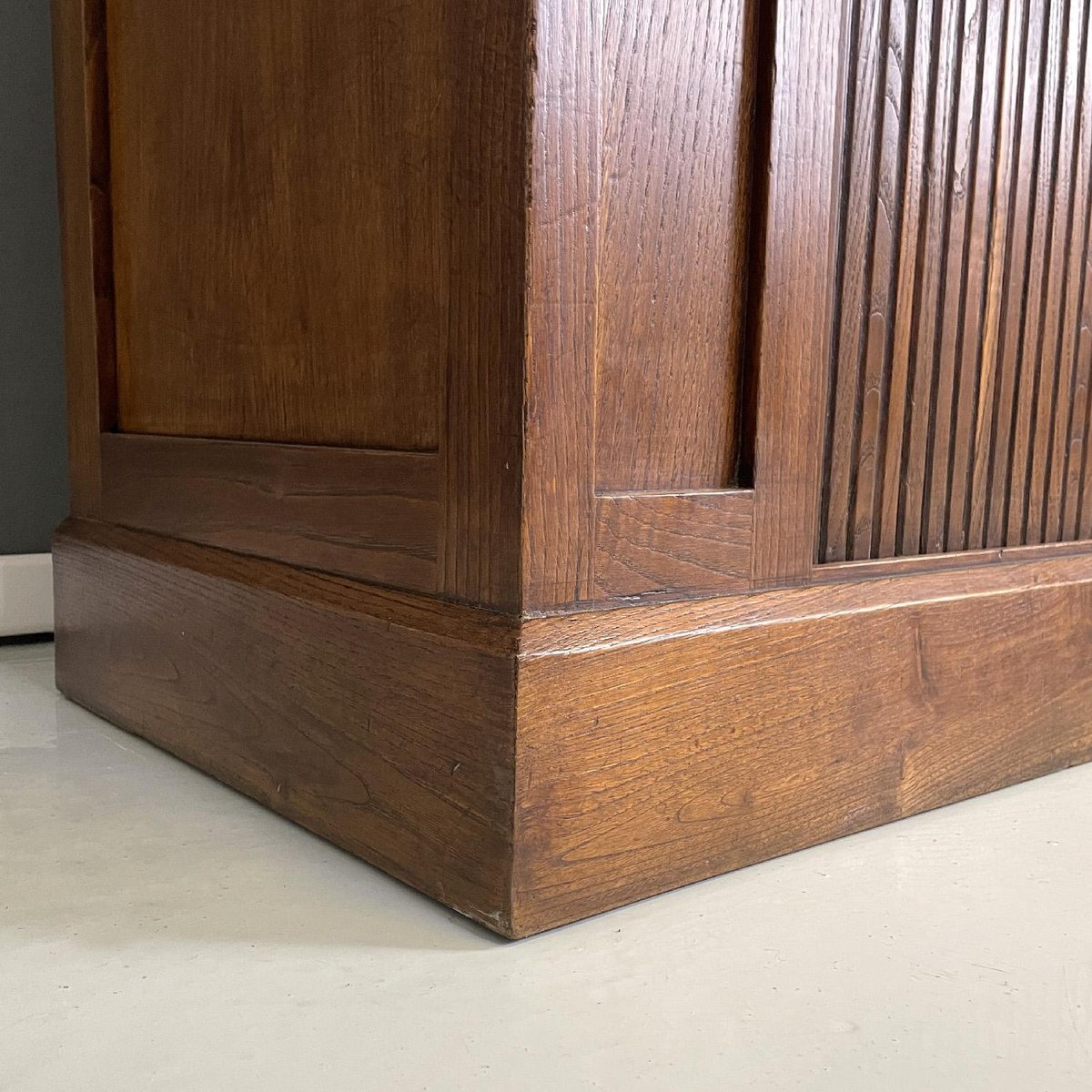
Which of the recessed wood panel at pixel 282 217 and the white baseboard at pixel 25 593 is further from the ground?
the recessed wood panel at pixel 282 217

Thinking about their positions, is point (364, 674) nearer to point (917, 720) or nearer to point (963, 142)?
point (917, 720)

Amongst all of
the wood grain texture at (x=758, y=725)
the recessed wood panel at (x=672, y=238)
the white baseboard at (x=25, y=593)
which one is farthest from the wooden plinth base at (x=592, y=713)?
the white baseboard at (x=25, y=593)

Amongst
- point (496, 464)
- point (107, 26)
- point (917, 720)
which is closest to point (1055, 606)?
point (917, 720)

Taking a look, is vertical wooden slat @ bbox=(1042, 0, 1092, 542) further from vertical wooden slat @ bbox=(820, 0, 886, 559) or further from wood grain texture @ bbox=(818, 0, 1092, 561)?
vertical wooden slat @ bbox=(820, 0, 886, 559)

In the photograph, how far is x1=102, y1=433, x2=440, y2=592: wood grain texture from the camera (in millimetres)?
696

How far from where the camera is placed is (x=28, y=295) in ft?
4.49

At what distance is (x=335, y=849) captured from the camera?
76cm

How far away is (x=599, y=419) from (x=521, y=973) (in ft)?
0.99

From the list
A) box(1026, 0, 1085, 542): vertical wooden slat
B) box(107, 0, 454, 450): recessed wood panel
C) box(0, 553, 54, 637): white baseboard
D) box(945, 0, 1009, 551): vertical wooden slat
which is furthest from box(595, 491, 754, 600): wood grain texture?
box(0, 553, 54, 637): white baseboard

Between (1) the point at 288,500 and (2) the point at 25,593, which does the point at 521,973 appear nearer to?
(1) the point at 288,500

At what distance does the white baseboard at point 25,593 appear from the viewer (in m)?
1.35

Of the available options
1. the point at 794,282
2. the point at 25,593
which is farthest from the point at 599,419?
the point at 25,593

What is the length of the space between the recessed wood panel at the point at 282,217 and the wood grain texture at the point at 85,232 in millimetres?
16

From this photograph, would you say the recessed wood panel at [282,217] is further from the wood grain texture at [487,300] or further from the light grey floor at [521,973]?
the light grey floor at [521,973]
